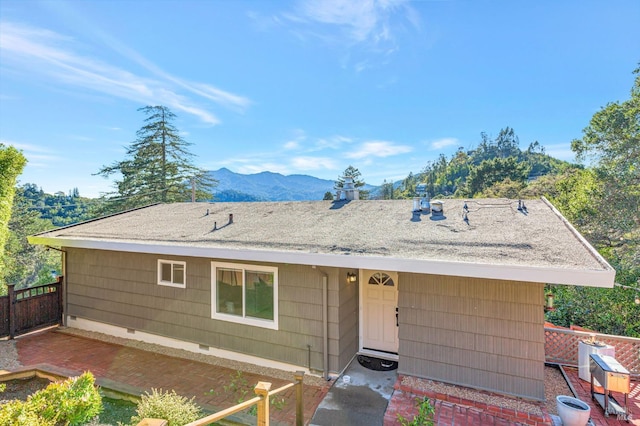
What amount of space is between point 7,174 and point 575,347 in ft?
42.8

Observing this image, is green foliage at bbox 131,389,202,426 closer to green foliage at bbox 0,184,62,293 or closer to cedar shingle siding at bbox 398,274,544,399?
cedar shingle siding at bbox 398,274,544,399

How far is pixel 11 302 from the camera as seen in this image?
7309 mm

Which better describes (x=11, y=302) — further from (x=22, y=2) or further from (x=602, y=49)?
(x=602, y=49)

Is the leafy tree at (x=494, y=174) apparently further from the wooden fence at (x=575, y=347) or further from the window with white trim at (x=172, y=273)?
the window with white trim at (x=172, y=273)

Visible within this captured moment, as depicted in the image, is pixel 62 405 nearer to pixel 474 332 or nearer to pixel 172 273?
pixel 172 273

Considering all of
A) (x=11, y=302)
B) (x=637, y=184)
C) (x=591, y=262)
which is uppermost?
(x=637, y=184)

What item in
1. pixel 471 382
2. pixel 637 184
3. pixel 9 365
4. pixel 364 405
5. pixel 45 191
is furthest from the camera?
pixel 45 191

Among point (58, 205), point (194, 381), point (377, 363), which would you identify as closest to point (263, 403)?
point (194, 381)

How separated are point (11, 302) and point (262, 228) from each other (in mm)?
6268

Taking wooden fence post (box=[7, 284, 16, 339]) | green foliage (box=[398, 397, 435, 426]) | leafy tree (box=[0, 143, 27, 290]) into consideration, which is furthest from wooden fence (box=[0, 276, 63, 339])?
green foliage (box=[398, 397, 435, 426])

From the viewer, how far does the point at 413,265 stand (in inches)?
170

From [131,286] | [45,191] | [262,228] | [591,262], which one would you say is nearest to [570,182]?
[591,262]

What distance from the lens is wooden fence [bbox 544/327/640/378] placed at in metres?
5.36

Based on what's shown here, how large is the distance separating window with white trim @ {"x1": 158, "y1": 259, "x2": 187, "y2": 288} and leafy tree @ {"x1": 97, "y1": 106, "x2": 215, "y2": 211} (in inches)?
837
